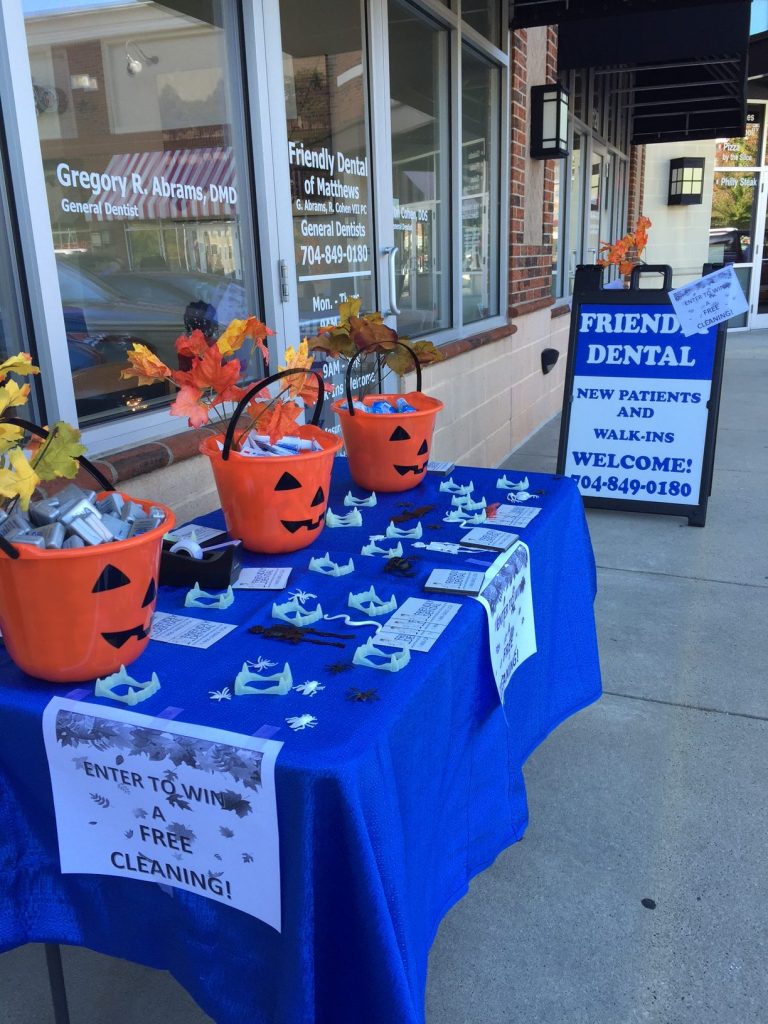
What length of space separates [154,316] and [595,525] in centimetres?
272

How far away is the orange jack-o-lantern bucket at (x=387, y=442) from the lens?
194 cm

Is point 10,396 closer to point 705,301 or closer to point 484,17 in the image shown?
point 705,301

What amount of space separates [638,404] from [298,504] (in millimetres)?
3072

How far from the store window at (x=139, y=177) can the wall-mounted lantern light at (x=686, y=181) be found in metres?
12.5

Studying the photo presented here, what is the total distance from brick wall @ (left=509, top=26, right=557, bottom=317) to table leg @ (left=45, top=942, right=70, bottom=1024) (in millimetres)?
4749

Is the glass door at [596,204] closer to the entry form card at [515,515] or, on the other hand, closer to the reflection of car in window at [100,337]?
the reflection of car in window at [100,337]

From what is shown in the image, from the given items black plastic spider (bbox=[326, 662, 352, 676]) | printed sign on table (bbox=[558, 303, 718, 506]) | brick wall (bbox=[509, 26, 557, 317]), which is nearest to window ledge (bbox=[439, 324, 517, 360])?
brick wall (bbox=[509, 26, 557, 317])

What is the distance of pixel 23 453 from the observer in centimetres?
110

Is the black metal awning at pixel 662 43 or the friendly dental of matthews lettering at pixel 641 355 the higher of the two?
the black metal awning at pixel 662 43

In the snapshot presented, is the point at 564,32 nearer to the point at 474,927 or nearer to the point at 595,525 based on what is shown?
the point at 595,525

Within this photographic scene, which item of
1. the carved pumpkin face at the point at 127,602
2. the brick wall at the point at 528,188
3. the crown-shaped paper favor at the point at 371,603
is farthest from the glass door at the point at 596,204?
the carved pumpkin face at the point at 127,602

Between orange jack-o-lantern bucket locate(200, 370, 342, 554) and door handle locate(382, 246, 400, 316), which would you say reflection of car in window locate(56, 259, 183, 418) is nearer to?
orange jack-o-lantern bucket locate(200, 370, 342, 554)

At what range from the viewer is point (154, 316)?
2484mm

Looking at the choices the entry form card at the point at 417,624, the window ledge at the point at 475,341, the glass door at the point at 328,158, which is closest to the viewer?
the entry form card at the point at 417,624
